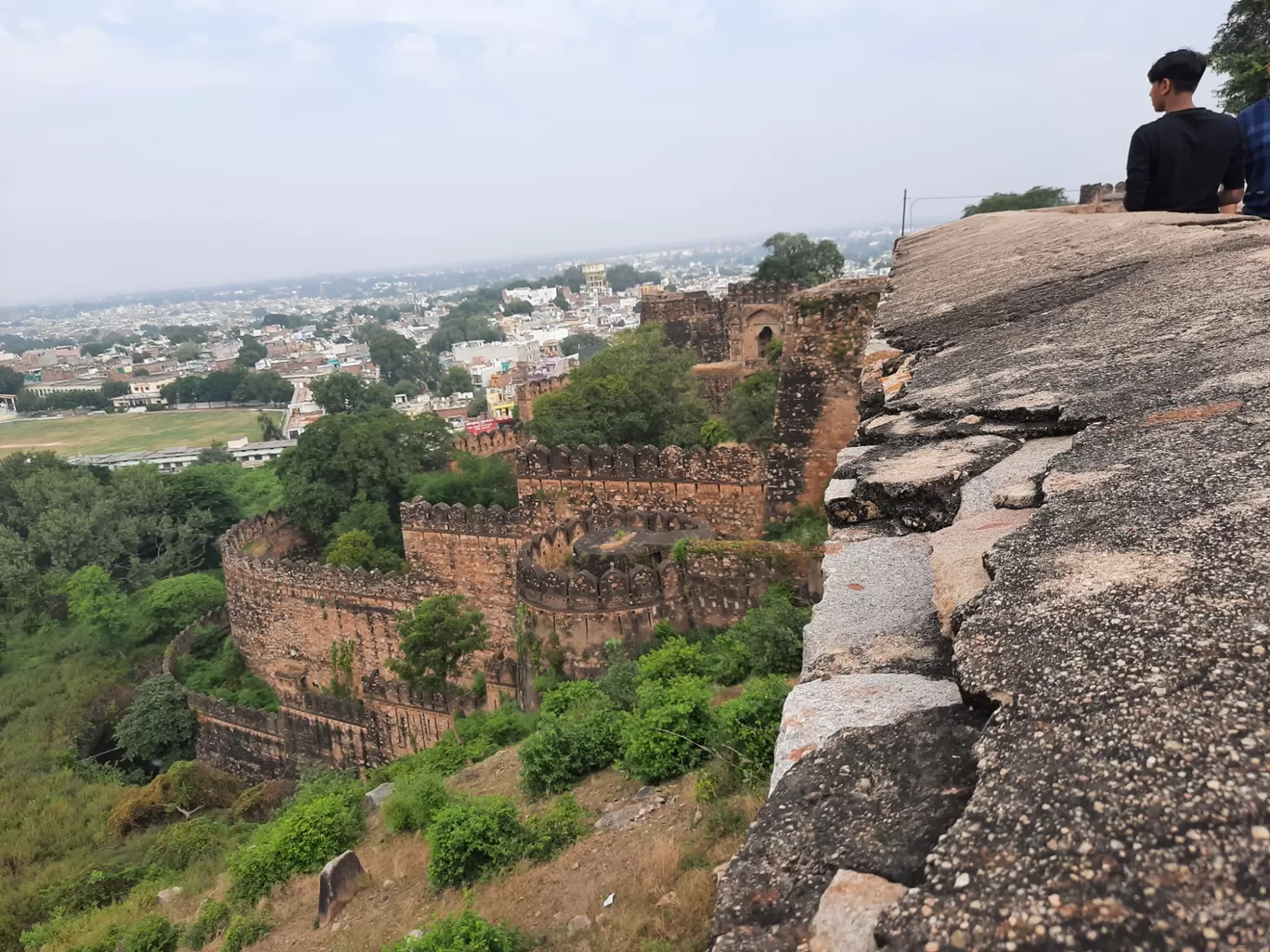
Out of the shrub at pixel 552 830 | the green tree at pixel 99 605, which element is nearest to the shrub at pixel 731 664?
the shrub at pixel 552 830

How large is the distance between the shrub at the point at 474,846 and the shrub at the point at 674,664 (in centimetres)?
276

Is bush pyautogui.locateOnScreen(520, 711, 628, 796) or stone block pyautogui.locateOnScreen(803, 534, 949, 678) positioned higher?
stone block pyautogui.locateOnScreen(803, 534, 949, 678)

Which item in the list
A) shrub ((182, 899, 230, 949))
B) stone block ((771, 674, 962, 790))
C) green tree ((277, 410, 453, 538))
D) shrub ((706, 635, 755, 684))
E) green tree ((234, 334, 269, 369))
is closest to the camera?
stone block ((771, 674, 962, 790))

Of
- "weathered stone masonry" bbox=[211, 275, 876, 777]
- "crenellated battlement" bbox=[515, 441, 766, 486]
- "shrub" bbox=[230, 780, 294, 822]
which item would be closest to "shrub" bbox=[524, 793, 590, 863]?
"weathered stone masonry" bbox=[211, 275, 876, 777]

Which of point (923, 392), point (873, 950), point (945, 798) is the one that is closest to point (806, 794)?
point (945, 798)

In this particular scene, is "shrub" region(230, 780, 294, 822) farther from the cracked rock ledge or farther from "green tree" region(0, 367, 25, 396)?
"green tree" region(0, 367, 25, 396)

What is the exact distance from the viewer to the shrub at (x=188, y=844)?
37.4 feet

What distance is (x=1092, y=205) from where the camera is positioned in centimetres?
1050

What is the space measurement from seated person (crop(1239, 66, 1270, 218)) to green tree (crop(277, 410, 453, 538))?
2063cm

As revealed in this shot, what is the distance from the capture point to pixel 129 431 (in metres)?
79.7

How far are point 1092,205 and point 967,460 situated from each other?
10.5 metres

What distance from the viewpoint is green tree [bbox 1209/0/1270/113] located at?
12.6 m

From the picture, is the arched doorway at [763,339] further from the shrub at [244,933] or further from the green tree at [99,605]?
the shrub at [244,933]

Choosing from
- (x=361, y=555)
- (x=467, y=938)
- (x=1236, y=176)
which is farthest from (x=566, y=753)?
(x=361, y=555)
